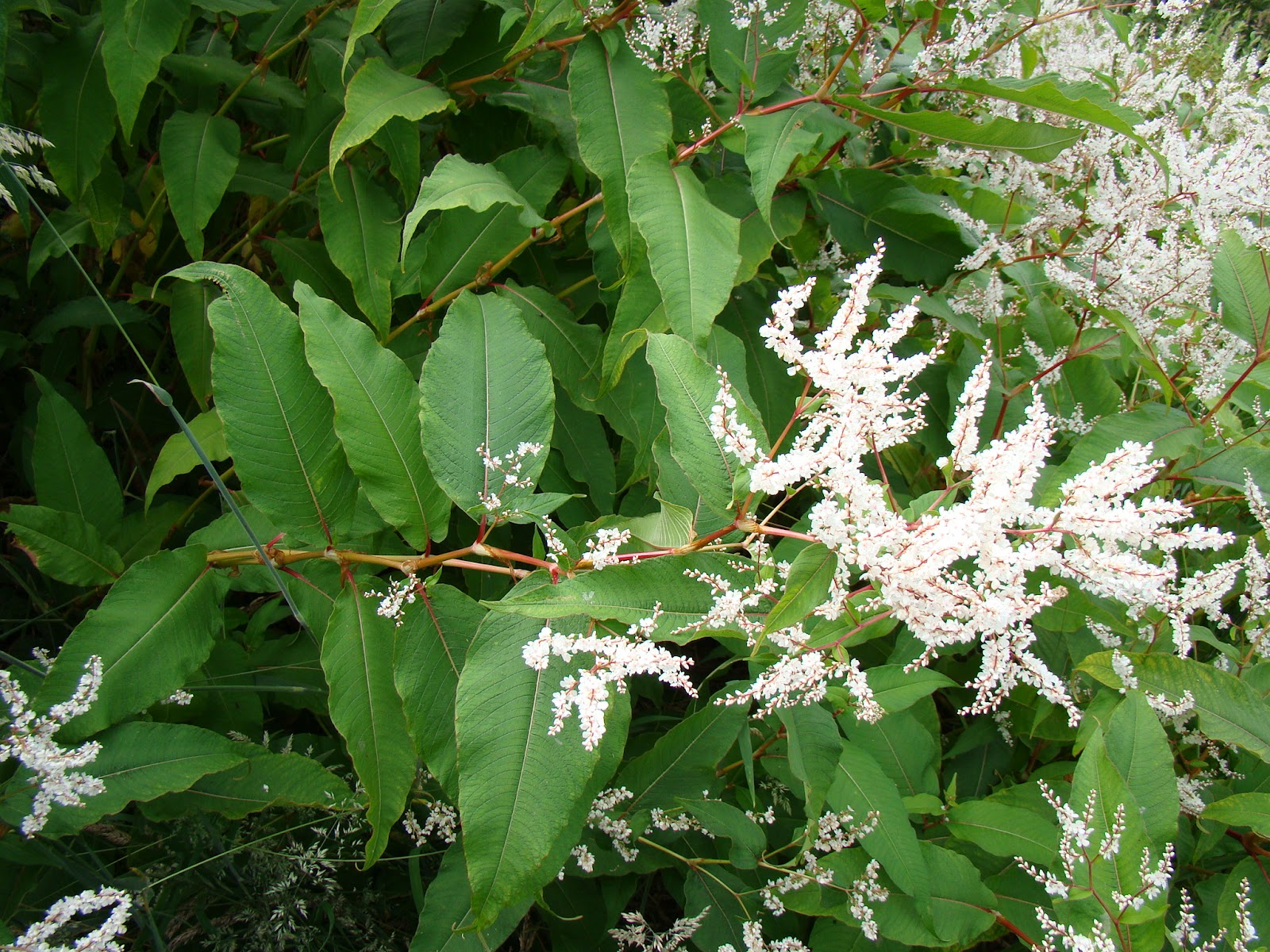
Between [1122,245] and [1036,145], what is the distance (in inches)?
16.9

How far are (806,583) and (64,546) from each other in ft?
5.12

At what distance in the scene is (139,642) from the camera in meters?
1.45

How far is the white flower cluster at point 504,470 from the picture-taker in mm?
1416

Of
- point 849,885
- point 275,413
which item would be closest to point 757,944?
point 849,885

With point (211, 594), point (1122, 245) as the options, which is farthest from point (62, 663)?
point (1122, 245)

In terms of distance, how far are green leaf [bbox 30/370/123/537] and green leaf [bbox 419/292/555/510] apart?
1052mm

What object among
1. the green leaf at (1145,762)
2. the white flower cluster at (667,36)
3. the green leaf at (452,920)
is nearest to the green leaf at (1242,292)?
the green leaf at (1145,762)

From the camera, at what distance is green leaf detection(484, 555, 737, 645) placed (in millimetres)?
1138

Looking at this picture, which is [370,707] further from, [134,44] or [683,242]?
[134,44]

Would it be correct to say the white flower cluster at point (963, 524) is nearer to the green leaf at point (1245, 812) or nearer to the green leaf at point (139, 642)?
the green leaf at point (1245, 812)

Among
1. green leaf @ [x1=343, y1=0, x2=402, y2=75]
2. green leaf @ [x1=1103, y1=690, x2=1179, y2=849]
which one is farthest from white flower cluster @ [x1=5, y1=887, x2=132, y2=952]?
green leaf @ [x1=1103, y1=690, x2=1179, y2=849]

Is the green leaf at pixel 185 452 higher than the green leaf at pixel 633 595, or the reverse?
the green leaf at pixel 633 595

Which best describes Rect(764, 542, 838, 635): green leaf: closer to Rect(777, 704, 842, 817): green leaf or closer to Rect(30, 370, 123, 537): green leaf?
Rect(777, 704, 842, 817): green leaf

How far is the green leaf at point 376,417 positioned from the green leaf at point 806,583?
703 mm
